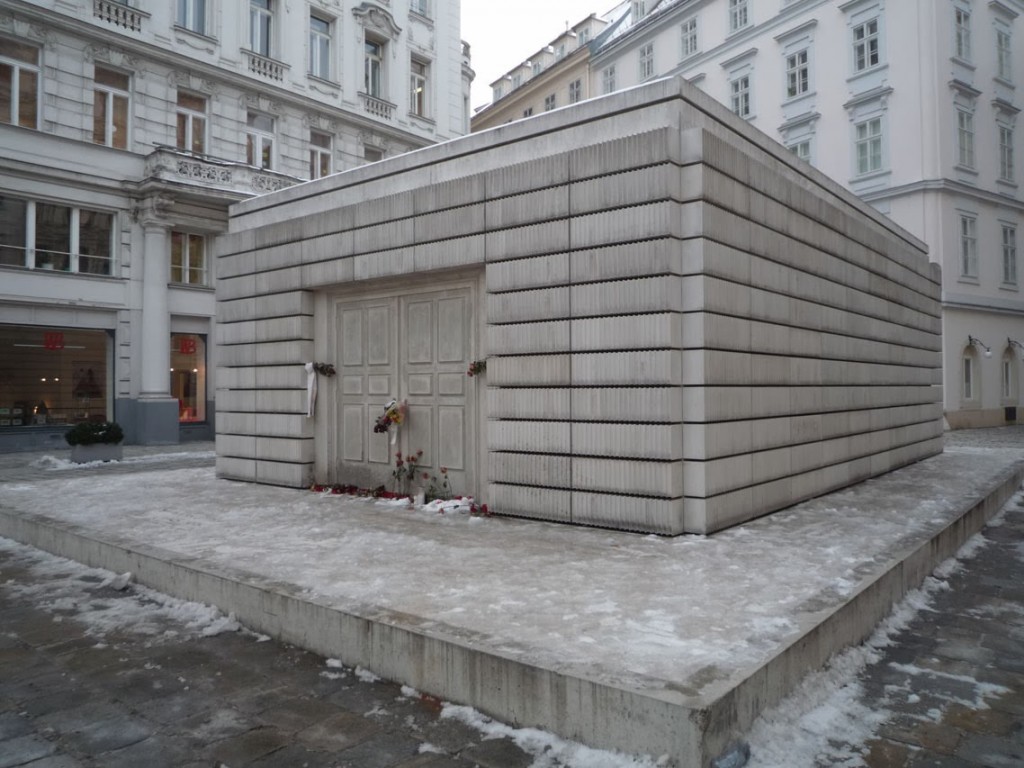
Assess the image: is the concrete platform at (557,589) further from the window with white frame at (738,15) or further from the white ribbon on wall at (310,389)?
the window with white frame at (738,15)

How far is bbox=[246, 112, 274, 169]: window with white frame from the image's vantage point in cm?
2469

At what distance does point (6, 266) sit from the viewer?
63.4ft

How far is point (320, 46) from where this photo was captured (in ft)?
88.2

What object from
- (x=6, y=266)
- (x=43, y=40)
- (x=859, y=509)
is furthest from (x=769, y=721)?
(x=43, y=40)

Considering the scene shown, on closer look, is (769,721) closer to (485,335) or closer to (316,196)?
(485,335)

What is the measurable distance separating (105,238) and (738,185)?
20.0 m

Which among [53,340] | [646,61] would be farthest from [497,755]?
[646,61]

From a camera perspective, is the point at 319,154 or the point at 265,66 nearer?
the point at 265,66

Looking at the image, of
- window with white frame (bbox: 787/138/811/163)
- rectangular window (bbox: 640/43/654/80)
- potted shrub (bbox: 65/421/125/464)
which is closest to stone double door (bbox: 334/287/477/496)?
potted shrub (bbox: 65/421/125/464)

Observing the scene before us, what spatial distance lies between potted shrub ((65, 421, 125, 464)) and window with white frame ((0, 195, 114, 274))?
6.06 m

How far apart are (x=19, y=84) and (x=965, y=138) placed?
3073cm

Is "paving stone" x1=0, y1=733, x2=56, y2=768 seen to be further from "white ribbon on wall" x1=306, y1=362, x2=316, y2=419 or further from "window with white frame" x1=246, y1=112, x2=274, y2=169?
"window with white frame" x1=246, y1=112, x2=274, y2=169

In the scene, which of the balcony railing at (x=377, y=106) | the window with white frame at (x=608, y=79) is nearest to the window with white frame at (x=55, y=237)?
the balcony railing at (x=377, y=106)

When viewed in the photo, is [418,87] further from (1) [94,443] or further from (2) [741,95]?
(1) [94,443]
